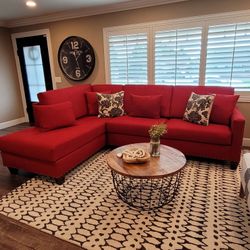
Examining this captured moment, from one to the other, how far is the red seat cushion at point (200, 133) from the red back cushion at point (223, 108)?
0.38ft

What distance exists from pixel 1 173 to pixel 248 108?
394 centimetres

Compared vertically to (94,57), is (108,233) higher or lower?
lower

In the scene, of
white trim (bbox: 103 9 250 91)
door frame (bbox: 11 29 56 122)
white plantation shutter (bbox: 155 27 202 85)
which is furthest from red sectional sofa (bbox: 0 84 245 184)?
door frame (bbox: 11 29 56 122)

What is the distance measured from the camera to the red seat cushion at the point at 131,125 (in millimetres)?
3172

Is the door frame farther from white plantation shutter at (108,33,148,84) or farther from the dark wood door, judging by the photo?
white plantation shutter at (108,33,148,84)

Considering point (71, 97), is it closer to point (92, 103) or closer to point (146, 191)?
point (92, 103)

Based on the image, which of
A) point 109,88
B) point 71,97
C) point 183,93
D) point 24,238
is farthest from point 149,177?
point 109,88

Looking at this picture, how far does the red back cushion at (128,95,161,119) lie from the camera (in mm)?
3438

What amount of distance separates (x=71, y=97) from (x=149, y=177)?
229 centimetres

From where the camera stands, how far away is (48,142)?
250cm

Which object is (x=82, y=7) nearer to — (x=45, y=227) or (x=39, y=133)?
(x=39, y=133)

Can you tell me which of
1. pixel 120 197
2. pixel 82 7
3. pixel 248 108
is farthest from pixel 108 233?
pixel 82 7

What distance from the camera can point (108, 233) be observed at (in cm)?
180

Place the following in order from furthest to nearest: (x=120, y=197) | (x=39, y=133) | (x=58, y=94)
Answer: (x=58, y=94)
(x=39, y=133)
(x=120, y=197)
